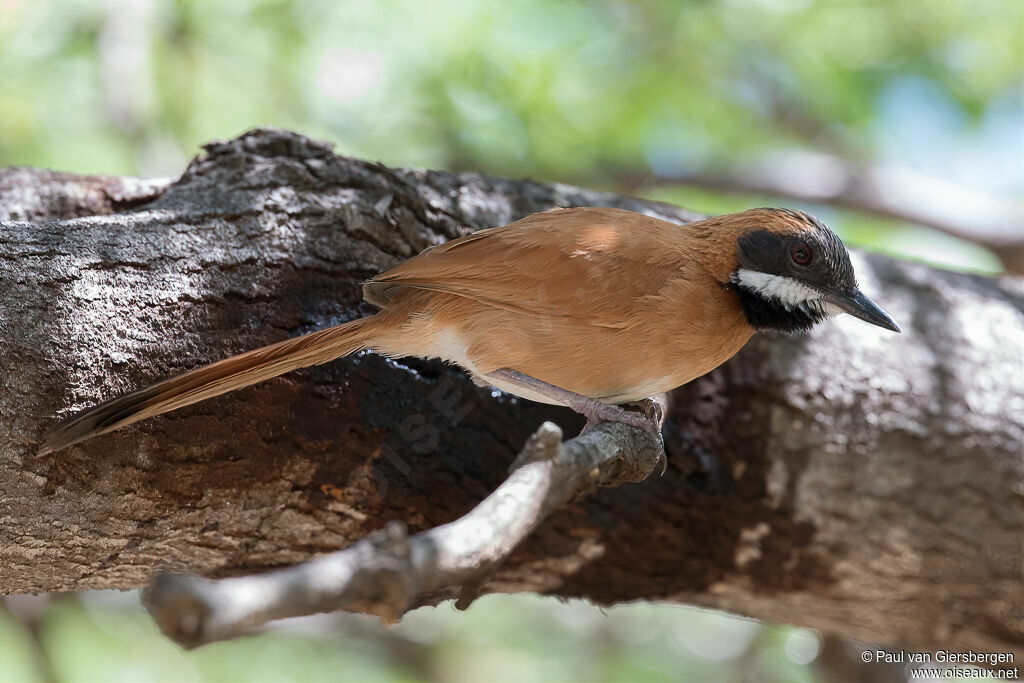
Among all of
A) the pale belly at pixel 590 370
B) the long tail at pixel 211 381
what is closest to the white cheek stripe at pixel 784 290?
the pale belly at pixel 590 370

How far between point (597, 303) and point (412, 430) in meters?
0.92

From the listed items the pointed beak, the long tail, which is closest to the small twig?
the long tail

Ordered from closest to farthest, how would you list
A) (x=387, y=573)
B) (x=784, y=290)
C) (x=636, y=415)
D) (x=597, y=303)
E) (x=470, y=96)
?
1. (x=387, y=573)
2. (x=636, y=415)
3. (x=597, y=303)
4. (x=784, y=290)
5. (x=470, y=96)

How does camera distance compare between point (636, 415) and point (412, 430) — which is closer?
point (636, 415)

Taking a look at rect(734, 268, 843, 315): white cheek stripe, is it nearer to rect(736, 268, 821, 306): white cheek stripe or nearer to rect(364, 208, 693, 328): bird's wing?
rect(736, 268, 821, 306): white cheek stripe

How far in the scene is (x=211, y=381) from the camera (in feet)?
10.4

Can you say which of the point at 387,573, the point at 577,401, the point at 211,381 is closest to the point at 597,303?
the point at 577,401

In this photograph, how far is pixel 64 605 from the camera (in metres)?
6.70

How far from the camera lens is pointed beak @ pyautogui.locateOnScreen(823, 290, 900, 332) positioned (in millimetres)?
3535

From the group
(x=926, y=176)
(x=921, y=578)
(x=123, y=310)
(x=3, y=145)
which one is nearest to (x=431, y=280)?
(x=123, y=310)

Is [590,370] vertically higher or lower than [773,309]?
lower

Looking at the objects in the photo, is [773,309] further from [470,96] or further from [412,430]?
[470,96]

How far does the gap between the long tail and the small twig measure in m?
1.27

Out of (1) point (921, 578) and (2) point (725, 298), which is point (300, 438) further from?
(1) point (921, 578)
